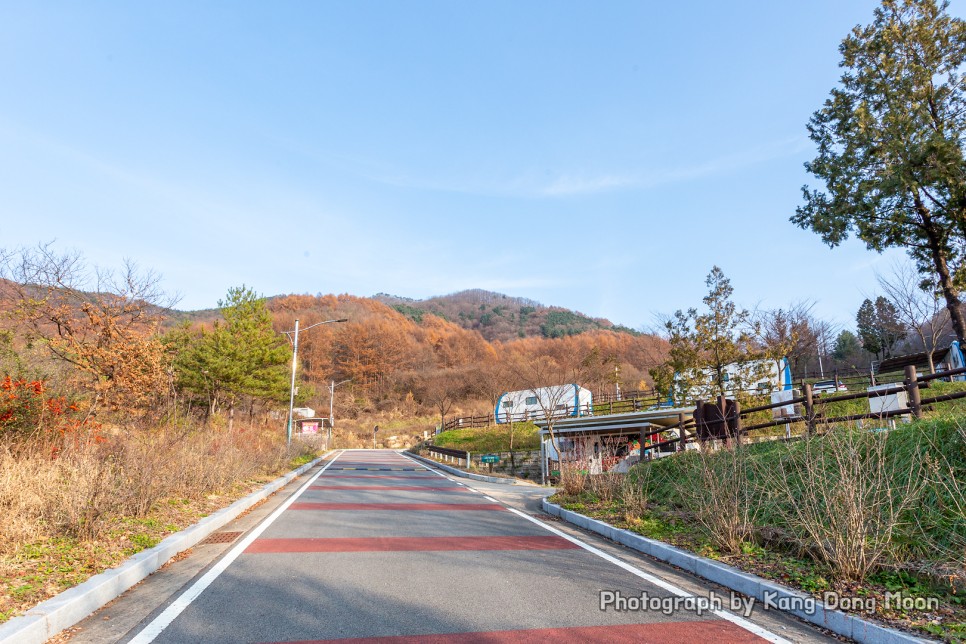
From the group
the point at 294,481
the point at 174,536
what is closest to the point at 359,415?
the point at 294,481

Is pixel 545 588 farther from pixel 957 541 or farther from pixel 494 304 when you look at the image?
pixel 494 304

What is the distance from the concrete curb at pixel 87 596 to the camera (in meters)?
3.62

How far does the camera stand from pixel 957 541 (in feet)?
15.7

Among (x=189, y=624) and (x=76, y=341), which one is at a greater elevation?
(x=76, y=341)

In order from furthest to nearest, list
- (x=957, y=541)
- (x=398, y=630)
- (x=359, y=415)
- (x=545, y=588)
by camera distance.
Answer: (x=359, y=415), (x=545, y=588), (x=957, y=541), (x=398, y=630)

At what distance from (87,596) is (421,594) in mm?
2685

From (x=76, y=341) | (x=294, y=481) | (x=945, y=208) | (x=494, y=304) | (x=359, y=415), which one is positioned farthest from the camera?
(x=494, y=304)

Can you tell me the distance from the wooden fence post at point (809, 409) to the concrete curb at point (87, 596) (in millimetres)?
9123

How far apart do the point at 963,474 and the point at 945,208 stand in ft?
41.1

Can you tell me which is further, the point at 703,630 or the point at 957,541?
the point at 957,541

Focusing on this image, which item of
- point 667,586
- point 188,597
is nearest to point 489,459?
point 667,586

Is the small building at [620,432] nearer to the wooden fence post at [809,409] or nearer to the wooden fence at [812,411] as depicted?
the wooden fence at [812,411]

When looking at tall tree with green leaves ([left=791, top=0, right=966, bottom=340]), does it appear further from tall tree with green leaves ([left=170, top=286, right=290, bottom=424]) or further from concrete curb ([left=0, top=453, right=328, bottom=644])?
tall tree with green leaves ([left=170, top=286, right=290, bottom=424])

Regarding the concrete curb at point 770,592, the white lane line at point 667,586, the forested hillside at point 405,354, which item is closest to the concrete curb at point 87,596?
the white lane line at point 667,586
